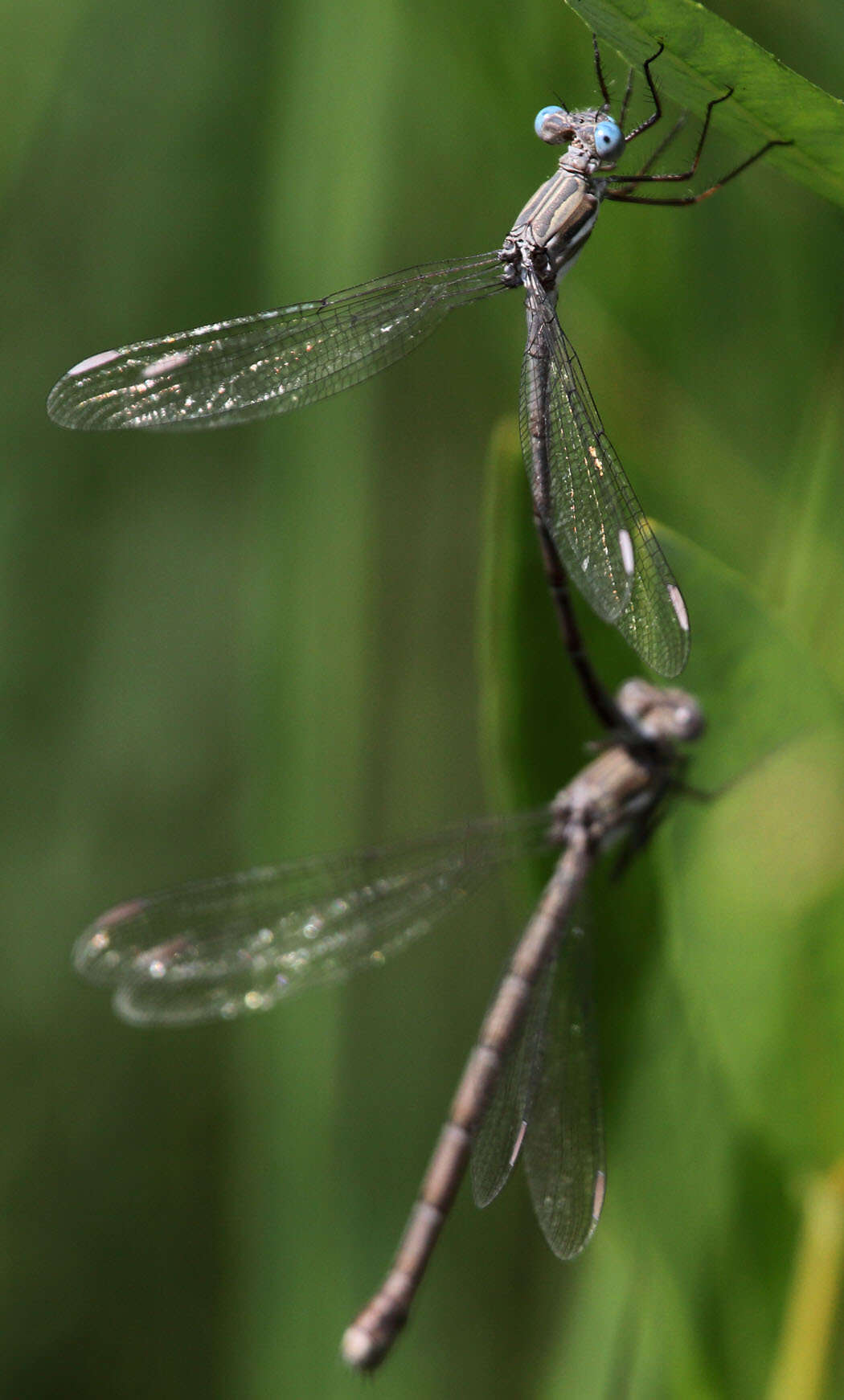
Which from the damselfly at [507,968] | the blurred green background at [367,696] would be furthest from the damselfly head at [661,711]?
the blurred green background at [367,696]

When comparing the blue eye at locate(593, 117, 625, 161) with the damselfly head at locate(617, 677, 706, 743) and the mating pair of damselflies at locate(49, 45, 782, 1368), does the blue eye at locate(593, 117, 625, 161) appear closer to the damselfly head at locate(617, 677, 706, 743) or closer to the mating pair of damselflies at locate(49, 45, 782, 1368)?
the mating pair of damselflies at locate(49, 45, 782, 1368)

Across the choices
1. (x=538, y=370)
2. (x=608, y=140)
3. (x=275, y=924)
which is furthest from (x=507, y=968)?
(x=608, y=140)

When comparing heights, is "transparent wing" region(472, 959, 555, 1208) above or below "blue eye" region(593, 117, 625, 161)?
below

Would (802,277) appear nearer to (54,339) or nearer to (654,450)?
(654,450)

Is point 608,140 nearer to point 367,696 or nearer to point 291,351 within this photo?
point 291,351

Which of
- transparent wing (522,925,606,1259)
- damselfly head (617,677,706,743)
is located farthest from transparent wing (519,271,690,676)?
transparent wing (522,925,606,1259)

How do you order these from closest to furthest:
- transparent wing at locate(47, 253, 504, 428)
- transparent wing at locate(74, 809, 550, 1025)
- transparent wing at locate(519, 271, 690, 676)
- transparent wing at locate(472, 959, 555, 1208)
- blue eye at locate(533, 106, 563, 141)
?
1. transparent wing at locate(519, 271, 690, 676)
2. blue eye at locate(533, 106, 563, 141)
3. transparent wing at locate(47, 253, 504, 428)
4. transparent wing at locate(472, 959, 555, 1208)
5. transparent wing at locate(74, 809, 550, 1025)

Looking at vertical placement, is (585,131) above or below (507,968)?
above
